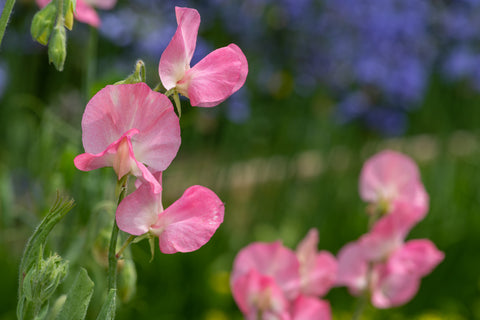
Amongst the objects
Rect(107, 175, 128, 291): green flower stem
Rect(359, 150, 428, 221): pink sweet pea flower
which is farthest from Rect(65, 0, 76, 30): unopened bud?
Rect(359, 150, 428, 221): pink sweet pea flower

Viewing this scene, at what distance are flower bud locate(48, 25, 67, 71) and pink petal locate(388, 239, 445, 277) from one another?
14.0 inches

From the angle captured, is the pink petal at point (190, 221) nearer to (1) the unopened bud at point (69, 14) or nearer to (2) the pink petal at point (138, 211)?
(2) the pink petal at point (138, 211)

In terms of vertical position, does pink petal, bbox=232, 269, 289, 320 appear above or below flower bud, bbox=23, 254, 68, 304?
below

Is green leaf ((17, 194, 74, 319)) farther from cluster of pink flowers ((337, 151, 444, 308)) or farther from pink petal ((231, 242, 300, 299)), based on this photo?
cluster of pink flowers ((337, 151, 444, 308))

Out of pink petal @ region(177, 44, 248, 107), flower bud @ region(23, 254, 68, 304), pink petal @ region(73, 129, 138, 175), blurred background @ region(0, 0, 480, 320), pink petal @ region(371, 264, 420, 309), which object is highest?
pink petal @ region(177, 44, 248, 107)

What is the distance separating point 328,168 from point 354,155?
285 mm

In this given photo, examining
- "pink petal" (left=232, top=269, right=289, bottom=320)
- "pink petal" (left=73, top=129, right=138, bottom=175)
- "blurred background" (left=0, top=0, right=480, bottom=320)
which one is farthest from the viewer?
"blurred background" (left=0, top=0, right=480, bottom=320)

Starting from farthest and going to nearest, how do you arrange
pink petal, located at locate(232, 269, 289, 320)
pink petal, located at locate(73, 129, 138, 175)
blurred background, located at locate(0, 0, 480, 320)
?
blurred background, located at locate(0, 0, 480, 320) < pink petal, located at locate(232, 269, 289, 320) < pink petal, located at locate(73, 129, 138, 175)

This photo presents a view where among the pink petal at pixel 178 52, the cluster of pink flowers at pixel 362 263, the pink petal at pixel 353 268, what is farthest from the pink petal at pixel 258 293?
the pink petal at pixel 178 52

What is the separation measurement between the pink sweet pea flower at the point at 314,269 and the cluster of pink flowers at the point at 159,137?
23cm

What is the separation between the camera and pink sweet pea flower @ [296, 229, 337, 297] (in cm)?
60

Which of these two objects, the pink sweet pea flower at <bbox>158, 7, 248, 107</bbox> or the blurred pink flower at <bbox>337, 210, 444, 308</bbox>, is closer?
the pink sweet pea flower at <bbox>158, 7, 248, 107</bbox>

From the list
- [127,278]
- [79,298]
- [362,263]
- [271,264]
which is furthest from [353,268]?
[79,298]

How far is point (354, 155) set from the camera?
251cm
